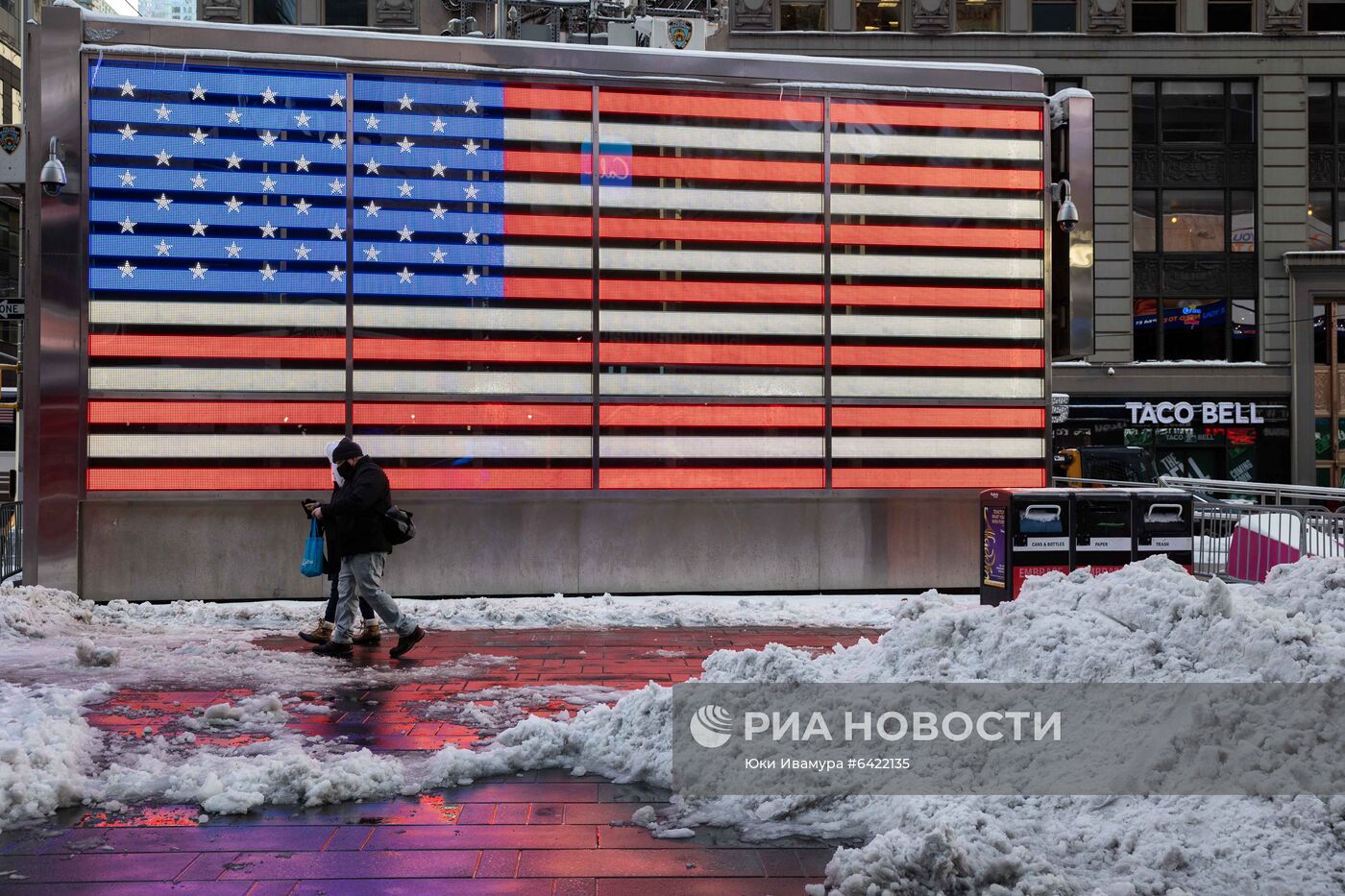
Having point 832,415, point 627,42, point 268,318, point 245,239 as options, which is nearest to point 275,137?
point 245,239

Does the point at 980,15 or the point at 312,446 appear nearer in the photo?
the point at 312,446

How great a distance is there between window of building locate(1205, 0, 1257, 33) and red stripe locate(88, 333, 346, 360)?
3003cm

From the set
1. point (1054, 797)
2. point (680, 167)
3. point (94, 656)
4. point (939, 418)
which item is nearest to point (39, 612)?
point (94, 656)

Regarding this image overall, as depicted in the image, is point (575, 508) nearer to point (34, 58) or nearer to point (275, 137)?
point (275, 137)

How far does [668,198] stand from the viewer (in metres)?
13.6

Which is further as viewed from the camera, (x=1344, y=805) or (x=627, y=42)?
(x=627, y=42)

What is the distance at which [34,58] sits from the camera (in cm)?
1216

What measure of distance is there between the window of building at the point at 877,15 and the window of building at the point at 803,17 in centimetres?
95

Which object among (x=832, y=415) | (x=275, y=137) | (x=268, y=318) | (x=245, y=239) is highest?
(x=275, y=137)

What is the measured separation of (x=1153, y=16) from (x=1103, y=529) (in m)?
27.6

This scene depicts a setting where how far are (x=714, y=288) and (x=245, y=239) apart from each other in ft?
17.6

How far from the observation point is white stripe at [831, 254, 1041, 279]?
45.5 feet

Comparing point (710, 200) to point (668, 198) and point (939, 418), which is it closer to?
point (668, 198)

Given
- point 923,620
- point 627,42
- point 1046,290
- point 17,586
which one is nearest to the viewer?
point 923,620
